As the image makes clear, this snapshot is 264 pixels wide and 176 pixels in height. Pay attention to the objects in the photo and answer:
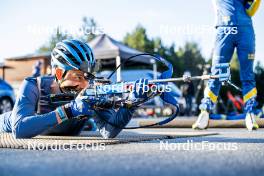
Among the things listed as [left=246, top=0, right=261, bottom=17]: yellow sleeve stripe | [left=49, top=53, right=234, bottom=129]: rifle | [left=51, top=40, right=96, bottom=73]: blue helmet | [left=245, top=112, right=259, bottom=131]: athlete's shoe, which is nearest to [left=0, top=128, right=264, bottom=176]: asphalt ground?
[left=49, top=53, right=234, bottom=129]: rifle

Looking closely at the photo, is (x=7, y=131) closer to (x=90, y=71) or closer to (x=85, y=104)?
(x=90, y=71)

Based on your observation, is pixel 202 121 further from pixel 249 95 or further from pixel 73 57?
pixel 73 57

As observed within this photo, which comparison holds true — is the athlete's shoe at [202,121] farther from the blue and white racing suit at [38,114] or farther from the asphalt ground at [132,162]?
the asphalt ground at [132,162]

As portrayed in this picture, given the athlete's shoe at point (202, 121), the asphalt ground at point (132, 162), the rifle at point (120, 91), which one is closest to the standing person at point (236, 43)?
the athlete's shoe at point (202, 121)

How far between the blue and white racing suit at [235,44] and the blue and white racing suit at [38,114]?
2.34 metres

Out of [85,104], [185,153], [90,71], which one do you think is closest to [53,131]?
[90,71]

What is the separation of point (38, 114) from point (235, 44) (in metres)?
3.15

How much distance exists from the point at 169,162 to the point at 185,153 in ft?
1.53

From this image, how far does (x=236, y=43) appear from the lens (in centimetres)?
582

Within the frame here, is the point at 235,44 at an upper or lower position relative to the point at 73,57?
upper

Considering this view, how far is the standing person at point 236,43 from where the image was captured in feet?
18.9

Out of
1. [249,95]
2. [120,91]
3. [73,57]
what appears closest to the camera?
[120,91]

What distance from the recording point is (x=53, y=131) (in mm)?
4160

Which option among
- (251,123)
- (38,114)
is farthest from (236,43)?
(38,114)
